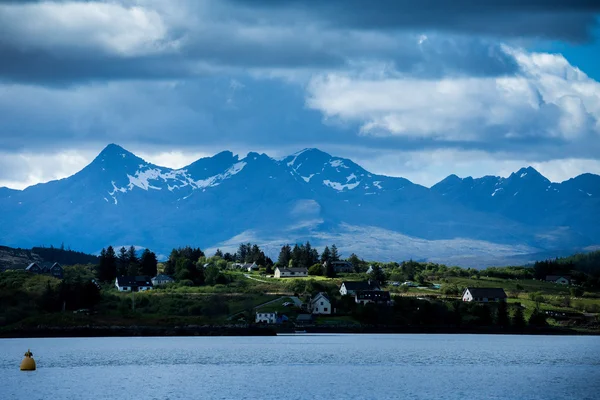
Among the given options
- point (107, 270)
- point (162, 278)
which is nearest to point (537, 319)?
point (162, 278)

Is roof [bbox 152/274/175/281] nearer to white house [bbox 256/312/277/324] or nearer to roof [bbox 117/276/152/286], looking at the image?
roof [bbox 117/276/152/286]

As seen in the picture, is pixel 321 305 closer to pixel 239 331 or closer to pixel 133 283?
pixel 239 331

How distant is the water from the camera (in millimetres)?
69375

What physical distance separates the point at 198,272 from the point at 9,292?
49.7 metres

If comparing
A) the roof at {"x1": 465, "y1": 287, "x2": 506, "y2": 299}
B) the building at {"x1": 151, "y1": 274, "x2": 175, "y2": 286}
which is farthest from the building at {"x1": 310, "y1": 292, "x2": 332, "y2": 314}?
Answer: the building at {"x1": 151, "y1": 274, "x2": 175, "y2": 286}

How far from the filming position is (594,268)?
182000 millimetres

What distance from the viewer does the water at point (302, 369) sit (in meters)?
69.4

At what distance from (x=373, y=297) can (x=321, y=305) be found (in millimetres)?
16960

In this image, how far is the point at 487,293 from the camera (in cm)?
16988

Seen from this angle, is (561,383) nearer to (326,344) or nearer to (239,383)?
(239,383)

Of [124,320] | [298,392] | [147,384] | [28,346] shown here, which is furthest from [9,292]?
[298,392]

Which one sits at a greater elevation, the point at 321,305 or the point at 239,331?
the point at 321,305

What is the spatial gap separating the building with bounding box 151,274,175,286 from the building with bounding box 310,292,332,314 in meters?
43.9

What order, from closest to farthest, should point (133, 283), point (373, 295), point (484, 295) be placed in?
point (373, 295) < point (484, 295) < point (133, 283)
